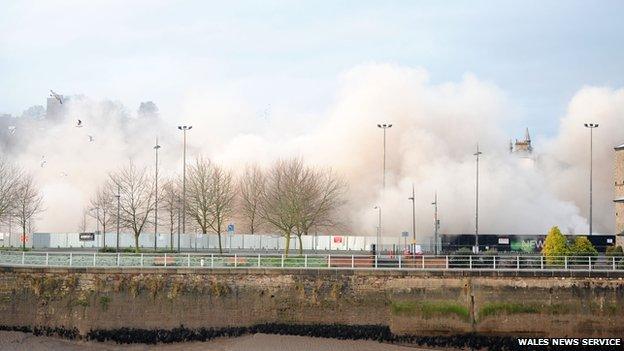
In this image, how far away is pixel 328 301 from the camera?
164 ft

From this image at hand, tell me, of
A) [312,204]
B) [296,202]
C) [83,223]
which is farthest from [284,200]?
[83,223]

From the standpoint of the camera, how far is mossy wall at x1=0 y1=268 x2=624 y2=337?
4956 cm

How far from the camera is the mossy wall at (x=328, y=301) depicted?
163 feet

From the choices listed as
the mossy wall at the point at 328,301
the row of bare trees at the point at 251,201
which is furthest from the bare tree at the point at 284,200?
the mossy wall at the point at 328,301

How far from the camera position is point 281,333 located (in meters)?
49.7

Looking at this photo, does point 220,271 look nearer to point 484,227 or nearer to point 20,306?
point 20,306

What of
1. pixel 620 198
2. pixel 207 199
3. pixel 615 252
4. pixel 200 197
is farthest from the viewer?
pixel 200 197

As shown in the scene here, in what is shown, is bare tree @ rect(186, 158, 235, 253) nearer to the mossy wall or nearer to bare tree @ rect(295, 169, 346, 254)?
bare tree @ rect(295, 169, 346, 254)

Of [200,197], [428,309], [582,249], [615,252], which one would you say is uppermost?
[200,197]

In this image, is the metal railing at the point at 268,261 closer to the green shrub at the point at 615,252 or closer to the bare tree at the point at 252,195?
the green shrub at the point at 615,252

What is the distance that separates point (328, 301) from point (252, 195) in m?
49.0

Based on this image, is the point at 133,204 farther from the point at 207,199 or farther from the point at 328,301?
the point at 328,301

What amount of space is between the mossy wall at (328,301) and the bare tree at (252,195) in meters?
38.2

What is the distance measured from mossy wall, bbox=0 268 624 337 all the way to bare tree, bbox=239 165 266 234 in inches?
1503
